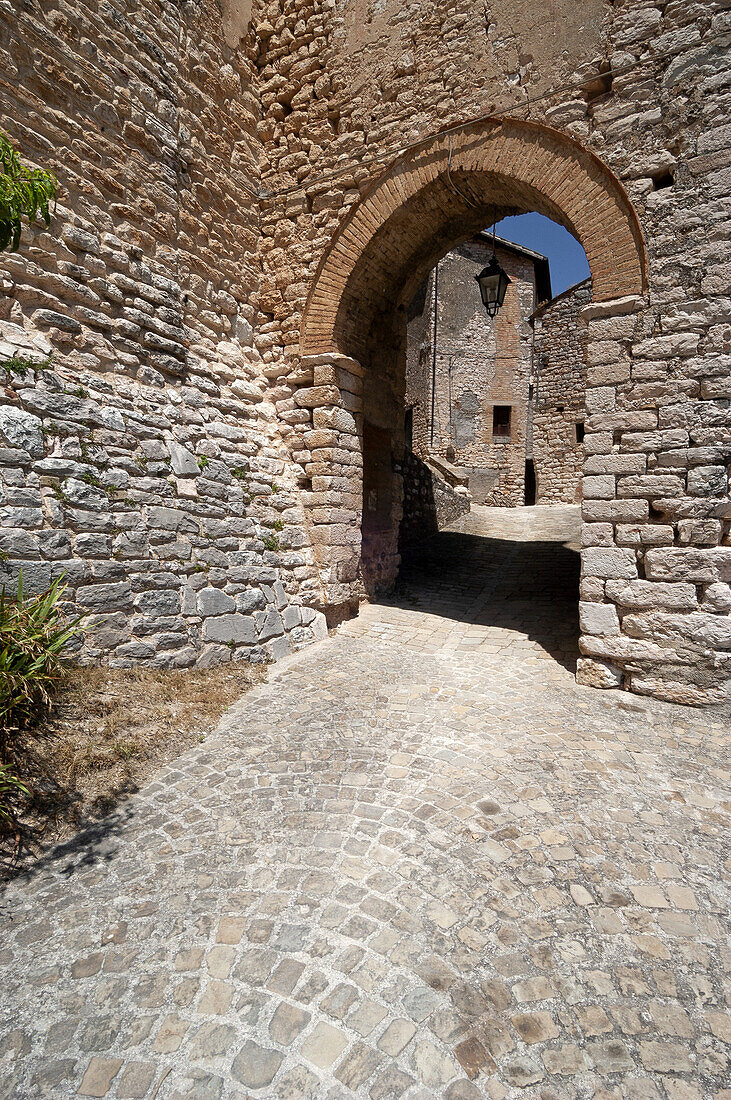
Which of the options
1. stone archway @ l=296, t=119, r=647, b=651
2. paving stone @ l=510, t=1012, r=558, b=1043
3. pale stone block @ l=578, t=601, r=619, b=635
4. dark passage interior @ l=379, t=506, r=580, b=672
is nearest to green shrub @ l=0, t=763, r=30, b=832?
paving stone @ l=510, t=1012, r=558, b=1043

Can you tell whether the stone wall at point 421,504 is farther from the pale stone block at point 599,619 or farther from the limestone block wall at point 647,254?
the pale stone block at point 599,619

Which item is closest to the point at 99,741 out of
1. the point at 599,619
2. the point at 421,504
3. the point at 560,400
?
the point at 599,619

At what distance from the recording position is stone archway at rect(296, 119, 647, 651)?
4.73 metres

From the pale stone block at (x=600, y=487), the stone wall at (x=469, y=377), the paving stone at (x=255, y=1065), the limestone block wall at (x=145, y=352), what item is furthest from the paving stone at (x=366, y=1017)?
the stone wall at (x=469, y=377)

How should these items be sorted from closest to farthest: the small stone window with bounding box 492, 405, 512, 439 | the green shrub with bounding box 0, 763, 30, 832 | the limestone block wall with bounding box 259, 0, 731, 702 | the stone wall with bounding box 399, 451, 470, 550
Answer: the green shrub with bounding box 0, 763, 30, 832
the limestone block wall with bounding box 259, 0, 731, 702
the stone wall with bounding box 399, 451, 470, 550
the small stone window with bounding box 492, 405, 512, 439

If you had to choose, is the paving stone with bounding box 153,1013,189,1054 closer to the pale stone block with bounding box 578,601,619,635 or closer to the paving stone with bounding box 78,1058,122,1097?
the paving stone with bounding box 78,1058,122,1097

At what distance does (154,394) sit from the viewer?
15.9 ft

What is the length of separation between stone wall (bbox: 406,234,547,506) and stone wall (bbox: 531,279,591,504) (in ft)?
7.61

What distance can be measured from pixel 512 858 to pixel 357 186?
657 centimetres

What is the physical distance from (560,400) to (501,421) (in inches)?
133

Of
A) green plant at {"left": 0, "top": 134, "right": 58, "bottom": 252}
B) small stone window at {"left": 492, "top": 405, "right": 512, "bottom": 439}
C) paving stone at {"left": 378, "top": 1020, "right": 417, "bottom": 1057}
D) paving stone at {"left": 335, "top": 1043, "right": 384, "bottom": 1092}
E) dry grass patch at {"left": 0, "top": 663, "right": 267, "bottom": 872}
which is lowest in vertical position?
paving stone at {"left": 335, "top": 1043, "right": 384, "bottom": 1092}

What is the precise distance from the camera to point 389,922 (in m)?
2.24

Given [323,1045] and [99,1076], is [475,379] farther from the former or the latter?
[99,1076]

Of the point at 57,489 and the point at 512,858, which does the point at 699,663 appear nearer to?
the point at 512,858
